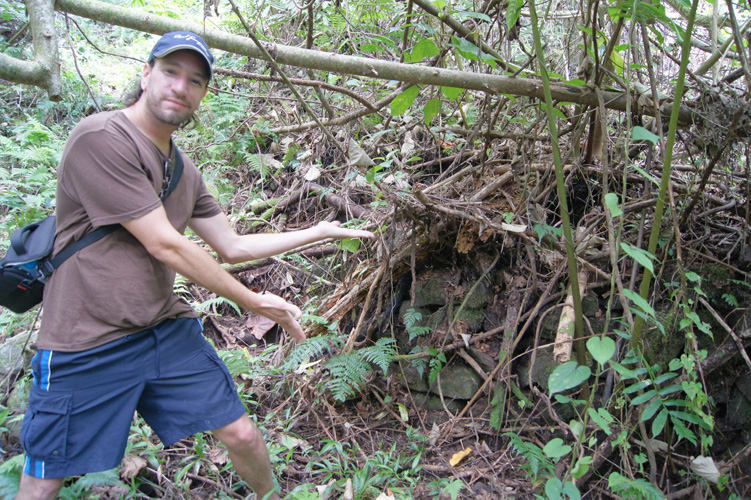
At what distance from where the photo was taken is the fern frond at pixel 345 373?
3090 millimetres

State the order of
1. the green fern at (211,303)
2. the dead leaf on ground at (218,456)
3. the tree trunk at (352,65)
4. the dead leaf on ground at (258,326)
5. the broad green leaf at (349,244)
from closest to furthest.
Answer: the tree trunk at (352,65)
the dead leaf on ground at (218,456)
the broad green leaf at (349,244)
the green fern at (211,303)
the dead leaf on ground at (258,326)

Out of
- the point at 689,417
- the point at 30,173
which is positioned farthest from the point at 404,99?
the point at 30,173

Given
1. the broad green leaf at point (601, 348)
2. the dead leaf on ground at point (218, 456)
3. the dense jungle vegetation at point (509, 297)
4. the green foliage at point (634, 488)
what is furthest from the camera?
the dead leaf on ground at point (218, 456)

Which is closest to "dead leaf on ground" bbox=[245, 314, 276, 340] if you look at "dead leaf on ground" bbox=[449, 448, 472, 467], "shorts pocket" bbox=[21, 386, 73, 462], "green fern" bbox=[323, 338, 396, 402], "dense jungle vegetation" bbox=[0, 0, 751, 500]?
"dense jungle vegetation" bbox=[0, 0, 751, 500]

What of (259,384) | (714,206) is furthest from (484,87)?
(259,384)

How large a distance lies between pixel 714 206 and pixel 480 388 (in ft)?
6.44

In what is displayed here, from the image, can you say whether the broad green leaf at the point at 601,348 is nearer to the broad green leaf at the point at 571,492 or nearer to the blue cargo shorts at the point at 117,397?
the broad green leaf at the point at 571,492

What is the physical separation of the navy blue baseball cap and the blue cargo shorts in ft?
4.03

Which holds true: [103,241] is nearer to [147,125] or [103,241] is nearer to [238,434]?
[147,125]

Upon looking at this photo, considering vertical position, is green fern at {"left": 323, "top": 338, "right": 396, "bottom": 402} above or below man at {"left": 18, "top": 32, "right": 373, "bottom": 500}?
below

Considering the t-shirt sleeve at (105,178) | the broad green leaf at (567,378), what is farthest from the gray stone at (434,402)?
the t-shirt sleeve at (105,178)

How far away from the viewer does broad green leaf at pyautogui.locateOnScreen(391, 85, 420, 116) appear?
2740 millimetres

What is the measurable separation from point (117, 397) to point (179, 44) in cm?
157

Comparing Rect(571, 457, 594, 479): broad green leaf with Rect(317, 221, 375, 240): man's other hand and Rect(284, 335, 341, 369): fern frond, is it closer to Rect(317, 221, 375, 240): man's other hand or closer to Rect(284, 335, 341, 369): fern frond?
Rect(317, 221, 375, 240): man's other hand
